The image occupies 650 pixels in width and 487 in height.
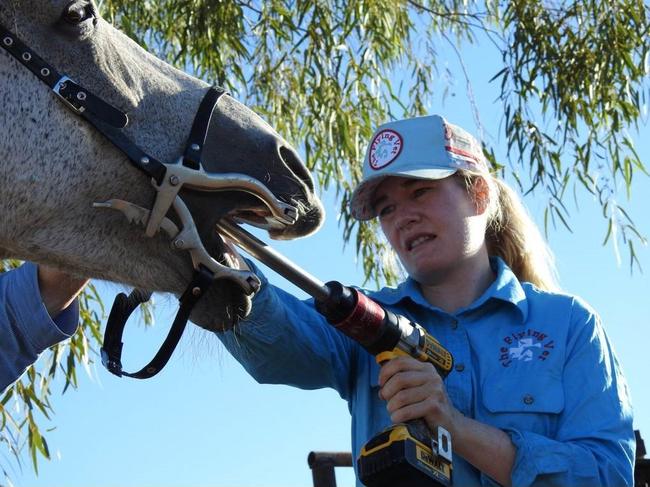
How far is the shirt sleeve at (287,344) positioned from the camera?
303 centimetres

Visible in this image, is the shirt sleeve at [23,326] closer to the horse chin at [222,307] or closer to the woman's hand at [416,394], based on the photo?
the horse chin at [222,307]

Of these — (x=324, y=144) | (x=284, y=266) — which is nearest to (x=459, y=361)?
(x=284, y=266)

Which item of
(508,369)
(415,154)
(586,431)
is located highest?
(415,154)

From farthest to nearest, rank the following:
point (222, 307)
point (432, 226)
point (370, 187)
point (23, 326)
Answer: point (370, 187), point (432, 226), point (23, 326), point (222, 307)

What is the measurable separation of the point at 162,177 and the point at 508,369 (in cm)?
104

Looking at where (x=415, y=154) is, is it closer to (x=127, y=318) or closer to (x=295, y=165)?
(x=295, y=165)

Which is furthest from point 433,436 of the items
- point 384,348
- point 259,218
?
point 259,218

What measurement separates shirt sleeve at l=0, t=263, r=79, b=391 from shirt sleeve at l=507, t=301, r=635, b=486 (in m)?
1.31

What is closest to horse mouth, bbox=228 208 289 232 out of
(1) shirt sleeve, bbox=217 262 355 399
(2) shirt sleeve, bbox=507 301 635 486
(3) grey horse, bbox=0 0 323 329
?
(3) grey horse, bbox=0 0 323 329

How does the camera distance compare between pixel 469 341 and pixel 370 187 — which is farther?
pixel 370 187

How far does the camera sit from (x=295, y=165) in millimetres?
3131

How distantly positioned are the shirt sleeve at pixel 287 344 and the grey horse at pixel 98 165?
74 mm

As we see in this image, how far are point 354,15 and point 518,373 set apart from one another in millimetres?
3558

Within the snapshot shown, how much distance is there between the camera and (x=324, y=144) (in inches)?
237
